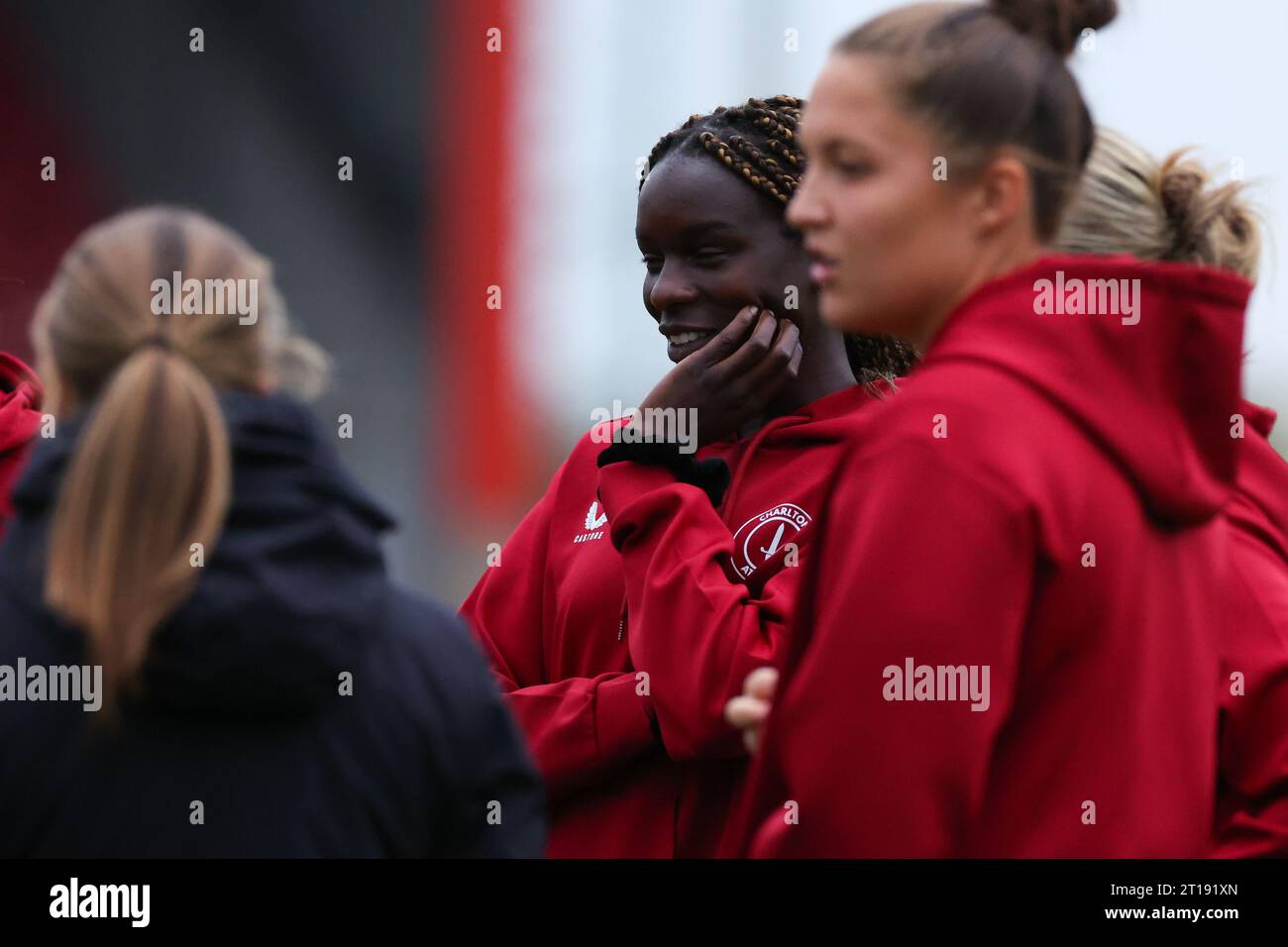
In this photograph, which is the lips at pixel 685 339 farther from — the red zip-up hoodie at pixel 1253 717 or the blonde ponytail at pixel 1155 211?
the red zip-up hoodie at pixel 1253 717

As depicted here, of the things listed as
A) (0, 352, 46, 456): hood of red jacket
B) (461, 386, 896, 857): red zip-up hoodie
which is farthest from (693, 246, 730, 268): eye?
(0, 352, 46, 456): hood of red jacket

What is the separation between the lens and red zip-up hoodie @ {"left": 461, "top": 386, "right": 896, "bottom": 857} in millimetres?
2428

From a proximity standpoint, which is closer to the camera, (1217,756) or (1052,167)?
(1052,167)

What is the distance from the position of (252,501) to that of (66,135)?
5.82 m

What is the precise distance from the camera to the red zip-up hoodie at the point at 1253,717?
239cm

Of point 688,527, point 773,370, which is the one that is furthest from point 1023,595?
point 773,370

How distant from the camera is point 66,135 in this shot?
6.98m

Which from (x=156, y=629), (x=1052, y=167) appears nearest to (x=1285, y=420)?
(x=1052, y=167)

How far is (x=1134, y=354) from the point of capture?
1883 mm

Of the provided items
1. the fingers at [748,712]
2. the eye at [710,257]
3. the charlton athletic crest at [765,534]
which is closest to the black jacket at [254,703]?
the fingers at [748,712]

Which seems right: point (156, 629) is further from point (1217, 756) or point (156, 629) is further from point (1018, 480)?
point (1217, 756)

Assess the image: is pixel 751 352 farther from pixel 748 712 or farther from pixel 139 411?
pixel 139 411

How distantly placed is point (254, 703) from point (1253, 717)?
150 cm
